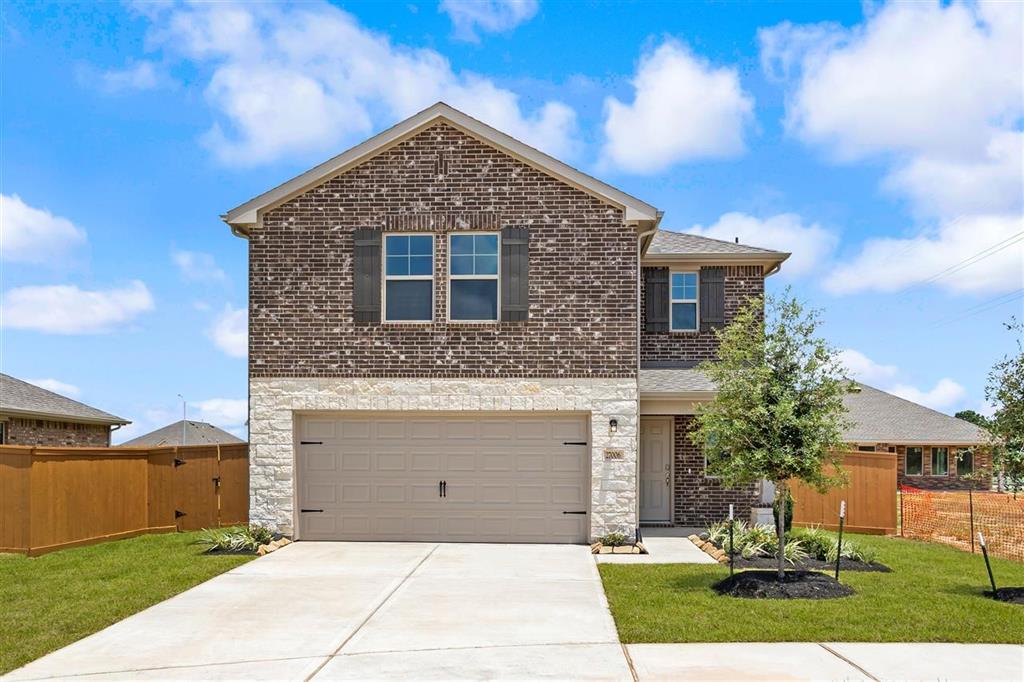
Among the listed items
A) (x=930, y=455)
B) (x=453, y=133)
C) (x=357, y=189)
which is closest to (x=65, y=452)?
(x=357, y=189)

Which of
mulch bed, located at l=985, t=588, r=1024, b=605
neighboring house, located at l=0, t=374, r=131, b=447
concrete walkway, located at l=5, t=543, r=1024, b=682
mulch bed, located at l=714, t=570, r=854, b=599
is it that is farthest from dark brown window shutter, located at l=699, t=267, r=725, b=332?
neighboring house, located at l=0, t=374, r=131, b=447

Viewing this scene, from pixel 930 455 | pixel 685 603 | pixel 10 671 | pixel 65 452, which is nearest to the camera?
pixel 10 671

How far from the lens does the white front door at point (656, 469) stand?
20047 millimetres

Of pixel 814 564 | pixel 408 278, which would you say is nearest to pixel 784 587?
pixel 814 564

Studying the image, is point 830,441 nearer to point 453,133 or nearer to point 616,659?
point 616,659

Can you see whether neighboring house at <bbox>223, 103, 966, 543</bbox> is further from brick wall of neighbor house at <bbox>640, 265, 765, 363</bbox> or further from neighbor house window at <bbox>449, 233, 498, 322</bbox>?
brick wall of neighbor house at <bbox>640, 265, 765, 363</bbox>

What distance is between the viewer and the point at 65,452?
16672 millimetres

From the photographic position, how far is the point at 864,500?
2016 centimetres

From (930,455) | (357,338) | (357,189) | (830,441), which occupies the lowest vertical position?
(930,455)

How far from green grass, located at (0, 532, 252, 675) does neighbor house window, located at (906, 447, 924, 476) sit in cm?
2644

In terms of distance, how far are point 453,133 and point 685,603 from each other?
9.46 meters

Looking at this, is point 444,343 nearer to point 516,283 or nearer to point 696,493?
point 516,283

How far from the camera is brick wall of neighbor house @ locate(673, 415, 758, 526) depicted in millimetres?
19859

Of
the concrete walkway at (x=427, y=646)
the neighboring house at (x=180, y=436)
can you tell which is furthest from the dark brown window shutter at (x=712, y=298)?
the neighboring house at (x=180, y=436)
